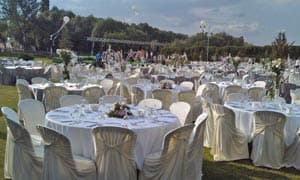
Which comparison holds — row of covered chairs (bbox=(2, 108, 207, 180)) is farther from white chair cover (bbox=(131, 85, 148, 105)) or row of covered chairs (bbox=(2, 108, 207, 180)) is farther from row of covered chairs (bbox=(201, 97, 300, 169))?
white chair cover (bbox=(131, 85, 148, 105))

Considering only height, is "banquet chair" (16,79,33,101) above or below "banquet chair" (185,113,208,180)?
above

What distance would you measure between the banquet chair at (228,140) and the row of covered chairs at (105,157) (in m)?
1.67

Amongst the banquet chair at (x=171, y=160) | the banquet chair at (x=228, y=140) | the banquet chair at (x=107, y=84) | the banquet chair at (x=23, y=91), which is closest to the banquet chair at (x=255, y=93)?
the banquet chair at (x=228, y=140)

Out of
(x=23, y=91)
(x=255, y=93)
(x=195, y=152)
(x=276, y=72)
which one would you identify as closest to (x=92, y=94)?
(x=23, y=91)

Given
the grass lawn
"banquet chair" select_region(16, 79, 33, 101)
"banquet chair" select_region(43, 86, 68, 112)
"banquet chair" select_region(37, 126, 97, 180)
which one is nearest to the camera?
"banquet chair" select_region(37, 126, 97, 180)

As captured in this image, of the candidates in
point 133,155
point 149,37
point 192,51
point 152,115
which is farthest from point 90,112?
point 149,37

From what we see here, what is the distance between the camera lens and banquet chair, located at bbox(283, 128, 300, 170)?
586 centimetres

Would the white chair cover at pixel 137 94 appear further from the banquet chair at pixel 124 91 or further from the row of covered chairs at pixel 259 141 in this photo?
the row of covered chairs at pixel 259 141

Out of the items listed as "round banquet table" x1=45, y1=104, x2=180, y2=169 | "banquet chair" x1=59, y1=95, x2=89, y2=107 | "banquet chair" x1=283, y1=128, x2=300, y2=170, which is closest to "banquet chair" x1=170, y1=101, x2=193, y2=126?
"round banquet table" x1=45, y1=104, x2=180, y2=169

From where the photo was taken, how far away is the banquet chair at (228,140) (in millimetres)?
6073

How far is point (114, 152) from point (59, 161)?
1.86 feet

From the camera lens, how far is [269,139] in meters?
5.82

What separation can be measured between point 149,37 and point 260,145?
1758 inches

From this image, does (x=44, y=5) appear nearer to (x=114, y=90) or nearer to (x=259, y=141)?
(x=114, y=90)
